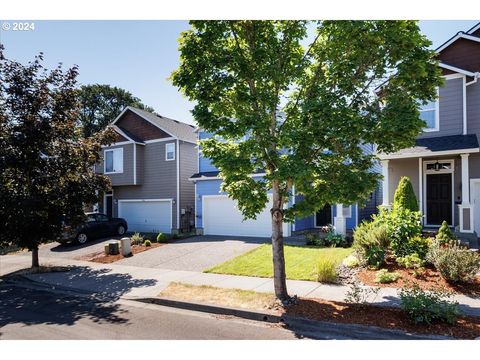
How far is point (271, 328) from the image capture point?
250 inches

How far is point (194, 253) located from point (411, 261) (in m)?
7.91

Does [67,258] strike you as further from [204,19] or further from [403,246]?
[403,246]

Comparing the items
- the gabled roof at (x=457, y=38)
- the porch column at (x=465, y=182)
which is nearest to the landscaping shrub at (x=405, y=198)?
the porch column at (x=465, y=182)

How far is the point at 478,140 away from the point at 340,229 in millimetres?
5900

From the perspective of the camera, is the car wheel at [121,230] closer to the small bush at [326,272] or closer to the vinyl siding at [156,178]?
the vinyl siding at [156,178]

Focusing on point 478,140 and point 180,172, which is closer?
point 478,140

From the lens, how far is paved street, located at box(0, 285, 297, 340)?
19.9 feet

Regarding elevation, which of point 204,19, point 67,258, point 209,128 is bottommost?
point 67,258

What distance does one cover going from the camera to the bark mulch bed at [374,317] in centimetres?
565

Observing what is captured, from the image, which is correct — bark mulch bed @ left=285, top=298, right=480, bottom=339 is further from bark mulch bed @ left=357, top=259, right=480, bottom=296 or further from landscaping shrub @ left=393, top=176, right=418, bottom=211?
landscaping shrub @ left=393, top=176, right=418, bottom=211

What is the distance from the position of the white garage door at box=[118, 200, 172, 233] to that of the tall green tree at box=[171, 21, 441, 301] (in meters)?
13.9

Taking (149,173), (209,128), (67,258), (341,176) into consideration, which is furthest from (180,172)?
(341,176)

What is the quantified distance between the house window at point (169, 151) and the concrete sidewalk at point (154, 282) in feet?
29.8

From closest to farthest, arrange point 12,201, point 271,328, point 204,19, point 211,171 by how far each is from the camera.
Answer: point 271,328, point 204,19, point 12,201, point 211,171
